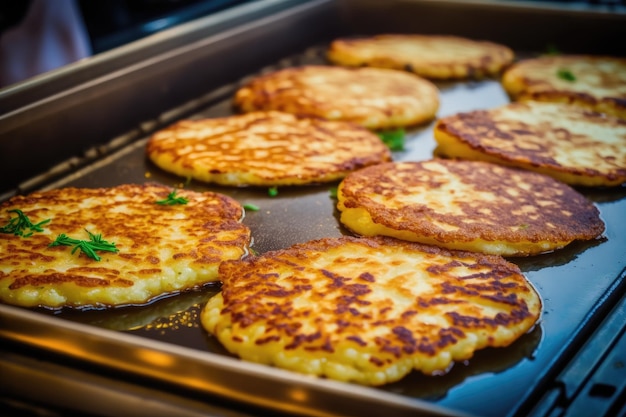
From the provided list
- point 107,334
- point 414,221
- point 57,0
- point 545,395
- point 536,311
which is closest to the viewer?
point 107,334

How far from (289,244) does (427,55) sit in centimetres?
256

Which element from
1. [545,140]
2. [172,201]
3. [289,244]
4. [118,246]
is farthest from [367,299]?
[545,140]

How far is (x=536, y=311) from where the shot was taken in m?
2.25

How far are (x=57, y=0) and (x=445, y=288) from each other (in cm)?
418

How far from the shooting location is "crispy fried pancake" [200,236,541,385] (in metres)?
1.98

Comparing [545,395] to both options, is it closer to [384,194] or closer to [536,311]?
[536,311]

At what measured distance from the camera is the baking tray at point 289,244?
1595mm

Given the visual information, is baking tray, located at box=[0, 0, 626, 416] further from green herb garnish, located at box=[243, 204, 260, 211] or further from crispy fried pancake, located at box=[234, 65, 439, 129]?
crispy fried pancake, located at box=[234, 65, 439, 129]

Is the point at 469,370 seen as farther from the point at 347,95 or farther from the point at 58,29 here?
the point at 58,29

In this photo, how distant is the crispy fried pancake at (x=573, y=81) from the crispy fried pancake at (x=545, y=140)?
210 millimetres

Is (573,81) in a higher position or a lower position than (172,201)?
lower

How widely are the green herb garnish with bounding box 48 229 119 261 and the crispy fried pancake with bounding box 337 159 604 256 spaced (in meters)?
0.95

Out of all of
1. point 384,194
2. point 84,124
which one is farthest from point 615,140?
point 84,124

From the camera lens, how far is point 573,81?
4363mm
